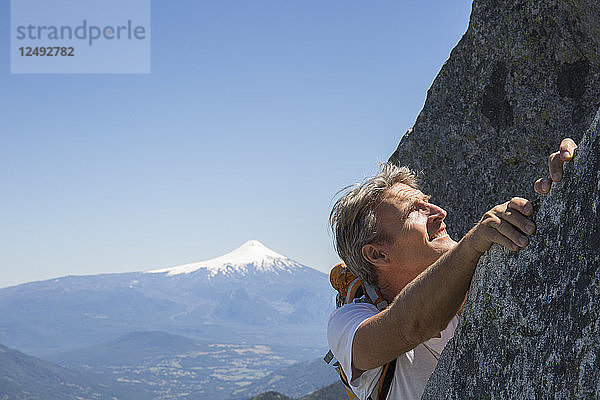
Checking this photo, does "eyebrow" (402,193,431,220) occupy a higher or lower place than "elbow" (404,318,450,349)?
higher

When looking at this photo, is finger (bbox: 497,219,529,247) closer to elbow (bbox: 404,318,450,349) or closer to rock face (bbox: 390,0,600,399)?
rock face (bbox: 390,0,600,399)

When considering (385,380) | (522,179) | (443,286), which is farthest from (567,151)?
(522,179)

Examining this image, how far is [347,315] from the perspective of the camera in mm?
4188

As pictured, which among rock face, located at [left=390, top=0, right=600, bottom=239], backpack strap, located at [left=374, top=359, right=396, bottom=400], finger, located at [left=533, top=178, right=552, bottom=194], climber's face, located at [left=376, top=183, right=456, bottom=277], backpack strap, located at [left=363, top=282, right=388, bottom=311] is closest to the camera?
finger, located at [left=533, top=178, right=552, bottom=194]

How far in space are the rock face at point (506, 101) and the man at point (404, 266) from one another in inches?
117

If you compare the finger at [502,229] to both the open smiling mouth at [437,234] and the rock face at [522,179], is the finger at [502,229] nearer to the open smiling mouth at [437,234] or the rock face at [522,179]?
the rock face at [522,179]

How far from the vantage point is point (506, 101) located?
291 inches

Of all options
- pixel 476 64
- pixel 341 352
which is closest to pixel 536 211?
pixel 341 352

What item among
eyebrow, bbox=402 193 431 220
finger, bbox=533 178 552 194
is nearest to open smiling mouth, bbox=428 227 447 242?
eyebrow, bbox=402 193 431 220

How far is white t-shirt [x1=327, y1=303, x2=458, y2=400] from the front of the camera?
4129mm

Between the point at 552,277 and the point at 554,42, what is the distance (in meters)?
4.69

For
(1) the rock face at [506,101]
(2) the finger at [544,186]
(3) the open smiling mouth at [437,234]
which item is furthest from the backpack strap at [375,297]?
(1) the rock face at [506,101]

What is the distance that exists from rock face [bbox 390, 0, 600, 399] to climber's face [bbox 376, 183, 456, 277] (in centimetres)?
69

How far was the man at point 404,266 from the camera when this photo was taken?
3416mm
